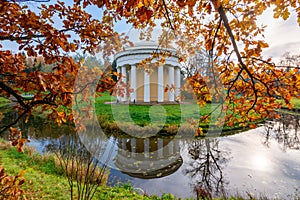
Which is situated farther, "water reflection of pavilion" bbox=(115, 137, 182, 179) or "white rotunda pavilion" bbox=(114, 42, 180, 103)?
"white rotunda pavilion" bbox=(114, 42, 180, 103)

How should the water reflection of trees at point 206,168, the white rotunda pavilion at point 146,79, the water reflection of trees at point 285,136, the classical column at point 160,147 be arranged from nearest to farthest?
the water reflection of trees at point 206,168, the classical column at point 160,147, the water reflection of trees at point 285,136, the white rotunda pavilion at point 146,79

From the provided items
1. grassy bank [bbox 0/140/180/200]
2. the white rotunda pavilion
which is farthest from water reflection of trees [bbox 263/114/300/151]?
the white rotunda pavilion

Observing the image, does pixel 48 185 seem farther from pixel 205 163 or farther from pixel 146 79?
pixel 146 79

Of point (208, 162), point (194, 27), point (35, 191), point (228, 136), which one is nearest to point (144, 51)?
point (228, 136)

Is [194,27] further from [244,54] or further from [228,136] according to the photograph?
[228,136]

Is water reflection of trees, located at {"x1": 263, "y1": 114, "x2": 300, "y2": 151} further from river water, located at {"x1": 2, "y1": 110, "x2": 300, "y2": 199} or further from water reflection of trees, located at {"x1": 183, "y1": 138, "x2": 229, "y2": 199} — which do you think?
water reflection of trees, located at {"x1": 183, "y1": 138, "x2": 229, "y2": 199}

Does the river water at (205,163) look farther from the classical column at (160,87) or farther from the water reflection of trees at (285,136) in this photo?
the classical column at (160,87)

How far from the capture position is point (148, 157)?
18.7 ft

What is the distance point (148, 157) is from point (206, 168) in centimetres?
182

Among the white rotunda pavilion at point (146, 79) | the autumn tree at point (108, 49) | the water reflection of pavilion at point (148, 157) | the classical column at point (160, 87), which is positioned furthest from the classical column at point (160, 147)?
the classical column at point (160, 87)

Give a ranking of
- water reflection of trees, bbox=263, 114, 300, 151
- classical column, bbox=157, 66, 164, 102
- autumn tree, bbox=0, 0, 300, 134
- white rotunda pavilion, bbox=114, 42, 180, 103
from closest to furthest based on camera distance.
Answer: autumn tree, bbox=0, 0, 300, 134, water reflection of trees, bbox=263, 114, 300, 151, white rotunda pavilion, bbox=114, 42, 180, 103, classical column, bbox=157, 66, 164, 102

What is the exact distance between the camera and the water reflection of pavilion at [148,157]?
188 inches

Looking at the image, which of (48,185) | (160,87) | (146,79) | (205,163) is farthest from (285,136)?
(146,79)

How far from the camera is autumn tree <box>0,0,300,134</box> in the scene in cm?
145
